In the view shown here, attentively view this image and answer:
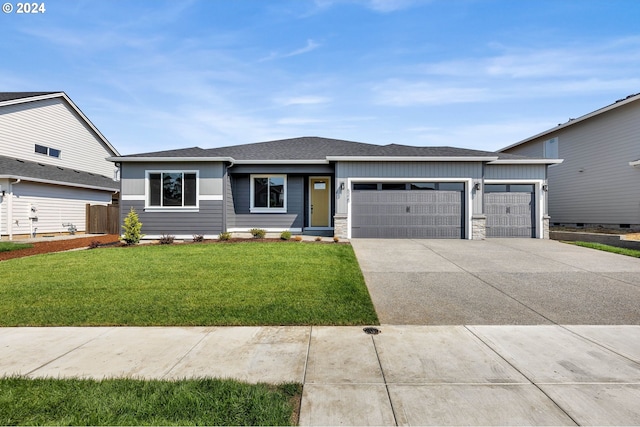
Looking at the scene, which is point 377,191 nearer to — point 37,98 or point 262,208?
point 262,208

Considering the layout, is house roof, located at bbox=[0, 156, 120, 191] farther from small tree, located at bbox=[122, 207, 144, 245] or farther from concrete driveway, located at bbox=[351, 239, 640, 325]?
concrete driveway, located at bbox=[351, 239, 640, 325]

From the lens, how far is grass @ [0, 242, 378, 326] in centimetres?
464

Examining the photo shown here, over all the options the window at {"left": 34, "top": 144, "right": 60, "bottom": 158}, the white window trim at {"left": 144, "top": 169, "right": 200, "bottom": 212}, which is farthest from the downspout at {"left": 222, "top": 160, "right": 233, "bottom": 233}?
the window at {"left": 34, "top": 144, "right": 60, "bottom": 158}

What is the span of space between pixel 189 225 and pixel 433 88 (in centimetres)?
1195

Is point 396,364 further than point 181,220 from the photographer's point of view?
No

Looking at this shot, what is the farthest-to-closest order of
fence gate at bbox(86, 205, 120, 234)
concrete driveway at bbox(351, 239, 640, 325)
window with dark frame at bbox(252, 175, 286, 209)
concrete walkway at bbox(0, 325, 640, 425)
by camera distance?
fence gate at bbox(86, 205, 120, 234) < window with dark frame at bbox(252, 175, 286, 209) < concrete driveway at bbox(351, 239, 640, 325) < concrete walkway at bbox(0, 325, 640, 425)

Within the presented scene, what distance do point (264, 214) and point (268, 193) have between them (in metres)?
0.97

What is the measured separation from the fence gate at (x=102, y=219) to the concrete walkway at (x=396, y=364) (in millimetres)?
16598

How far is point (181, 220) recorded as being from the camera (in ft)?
44.8

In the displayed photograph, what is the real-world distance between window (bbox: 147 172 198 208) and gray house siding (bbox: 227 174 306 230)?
1672 mm

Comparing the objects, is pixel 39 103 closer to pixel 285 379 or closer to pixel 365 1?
pixel 365 1

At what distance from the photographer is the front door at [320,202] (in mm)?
15180

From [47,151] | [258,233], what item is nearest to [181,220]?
[258,233]

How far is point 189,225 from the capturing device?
13648mm
